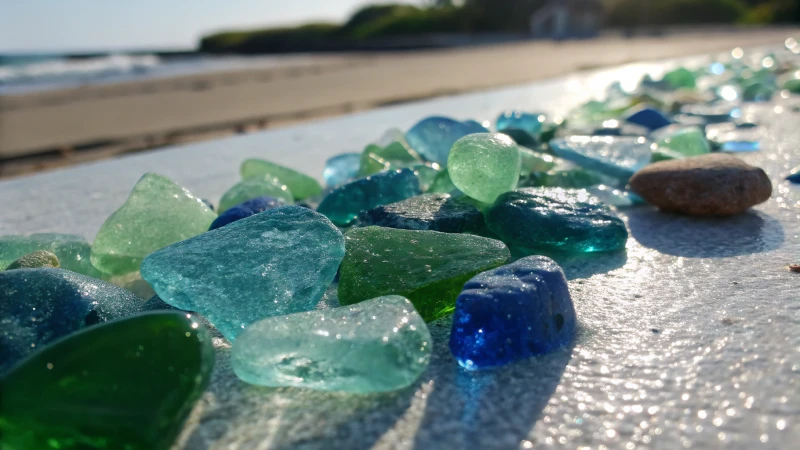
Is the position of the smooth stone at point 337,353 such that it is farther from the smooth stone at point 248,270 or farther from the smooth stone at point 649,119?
the smooth stone at point 649,119

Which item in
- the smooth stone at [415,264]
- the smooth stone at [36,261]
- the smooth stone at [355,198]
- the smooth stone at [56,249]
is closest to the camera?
the smooth stone at [415,264]

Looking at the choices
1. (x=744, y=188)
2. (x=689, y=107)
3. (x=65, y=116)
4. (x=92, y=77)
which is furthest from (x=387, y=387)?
(x=92, y=77)

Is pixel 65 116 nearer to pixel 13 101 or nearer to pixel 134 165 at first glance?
pixel 13 101

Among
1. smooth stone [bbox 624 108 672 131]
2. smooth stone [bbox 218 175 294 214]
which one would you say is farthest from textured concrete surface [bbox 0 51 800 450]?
smooth stone [bbox 624 108 672 131]

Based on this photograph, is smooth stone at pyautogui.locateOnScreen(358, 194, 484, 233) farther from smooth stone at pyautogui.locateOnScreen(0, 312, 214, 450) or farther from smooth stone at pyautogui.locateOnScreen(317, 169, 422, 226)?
smooth stone at pyautogui.locateOnScreen(0, 312, 214, 450)

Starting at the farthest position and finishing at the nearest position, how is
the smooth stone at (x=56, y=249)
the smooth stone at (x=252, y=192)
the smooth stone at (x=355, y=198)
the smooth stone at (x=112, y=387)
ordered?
the smooth stone at (x=252, y=192), the smooth stone at (x=355, y=198), the smooth stone at (x=56, y=249), the smooth stone at (x=112, y=387)

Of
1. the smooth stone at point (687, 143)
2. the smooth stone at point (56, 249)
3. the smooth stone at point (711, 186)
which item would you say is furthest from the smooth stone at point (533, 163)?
the smooth stone at point (56, 249)

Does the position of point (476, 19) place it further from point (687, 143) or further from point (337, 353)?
point (337, 353)
